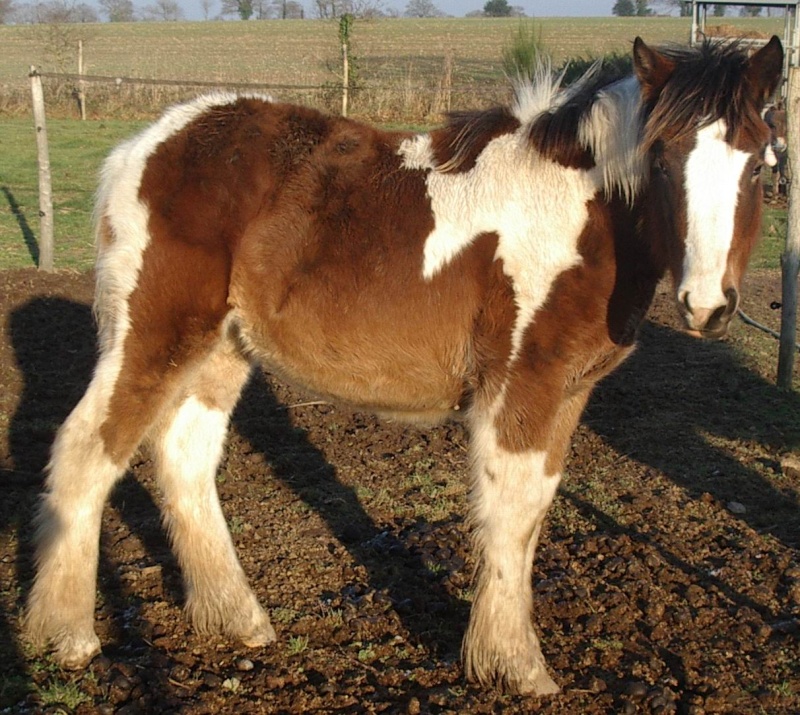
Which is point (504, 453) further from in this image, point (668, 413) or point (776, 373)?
point (776, 373)

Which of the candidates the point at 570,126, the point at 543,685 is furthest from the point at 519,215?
the point at 543,685

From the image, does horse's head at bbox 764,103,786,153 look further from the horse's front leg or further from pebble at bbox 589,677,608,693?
pebble at bbox 589,677,608,693

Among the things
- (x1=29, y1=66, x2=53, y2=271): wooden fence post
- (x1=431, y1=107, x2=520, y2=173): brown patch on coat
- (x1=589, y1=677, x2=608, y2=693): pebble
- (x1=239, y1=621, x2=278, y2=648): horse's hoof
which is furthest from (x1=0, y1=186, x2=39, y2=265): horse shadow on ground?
(x1=589, y1=677, x2=608, y2=693): pebble

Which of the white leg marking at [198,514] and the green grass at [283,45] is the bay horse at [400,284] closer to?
the white leg marking at [198,514]

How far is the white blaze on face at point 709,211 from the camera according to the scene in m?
2.86

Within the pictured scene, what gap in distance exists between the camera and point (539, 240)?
133 inches

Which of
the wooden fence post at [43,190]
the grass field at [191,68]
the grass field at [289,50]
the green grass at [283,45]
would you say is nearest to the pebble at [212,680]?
the grass field at [191,68]

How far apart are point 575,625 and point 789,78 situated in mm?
4935

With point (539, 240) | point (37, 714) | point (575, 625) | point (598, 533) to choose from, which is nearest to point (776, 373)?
point (598, 533)

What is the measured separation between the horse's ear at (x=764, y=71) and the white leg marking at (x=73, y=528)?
2.76m

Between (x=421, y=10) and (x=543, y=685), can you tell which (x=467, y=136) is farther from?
(x=421, y=10)

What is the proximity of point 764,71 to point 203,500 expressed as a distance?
2.97 m

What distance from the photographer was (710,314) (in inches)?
112

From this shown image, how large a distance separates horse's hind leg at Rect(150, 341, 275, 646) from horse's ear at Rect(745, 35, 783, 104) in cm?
243
